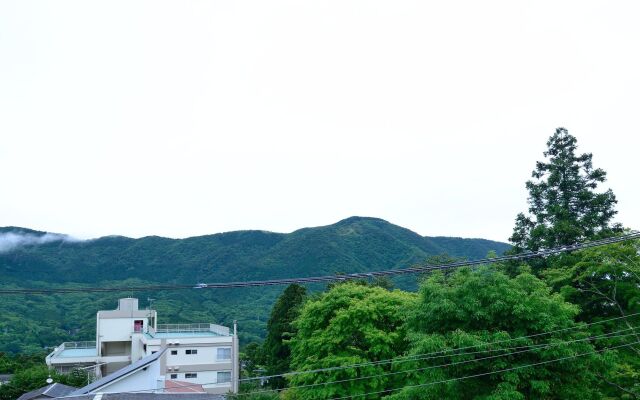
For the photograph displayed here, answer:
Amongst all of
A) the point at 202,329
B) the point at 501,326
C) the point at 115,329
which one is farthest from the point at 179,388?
the point at 115,329

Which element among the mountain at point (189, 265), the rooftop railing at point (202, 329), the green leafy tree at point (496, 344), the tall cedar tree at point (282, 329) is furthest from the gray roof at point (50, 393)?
the mountain at point (189, 265)

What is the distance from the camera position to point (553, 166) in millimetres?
28000

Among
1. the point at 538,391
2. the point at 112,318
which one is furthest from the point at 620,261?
the point at 112,318

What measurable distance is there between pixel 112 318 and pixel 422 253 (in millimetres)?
53477

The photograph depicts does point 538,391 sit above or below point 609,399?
above

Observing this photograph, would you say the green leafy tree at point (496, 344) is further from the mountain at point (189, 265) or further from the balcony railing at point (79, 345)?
the mountain at point (189, 265)

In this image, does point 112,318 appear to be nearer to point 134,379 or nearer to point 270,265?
point 134,379

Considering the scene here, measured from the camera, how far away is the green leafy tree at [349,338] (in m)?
19.8

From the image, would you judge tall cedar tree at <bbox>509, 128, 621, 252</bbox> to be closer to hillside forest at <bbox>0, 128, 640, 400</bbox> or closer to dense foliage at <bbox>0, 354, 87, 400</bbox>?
hillside forest at <bbox>0, 128, 640, 400</bbox>

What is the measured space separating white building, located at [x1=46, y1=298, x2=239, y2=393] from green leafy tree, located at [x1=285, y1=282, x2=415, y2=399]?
9.05 meters

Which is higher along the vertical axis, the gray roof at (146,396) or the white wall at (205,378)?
the gray roof at (146,396)

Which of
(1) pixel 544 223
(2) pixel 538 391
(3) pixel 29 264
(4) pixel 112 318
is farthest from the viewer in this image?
(3) pixel 29 264

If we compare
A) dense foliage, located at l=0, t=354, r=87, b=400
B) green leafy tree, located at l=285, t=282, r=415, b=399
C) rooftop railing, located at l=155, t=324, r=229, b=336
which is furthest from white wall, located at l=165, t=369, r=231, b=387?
green leafy tree, located at l=285, t=282, r=415, b=399

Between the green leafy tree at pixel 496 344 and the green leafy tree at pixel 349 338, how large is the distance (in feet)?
11.8
